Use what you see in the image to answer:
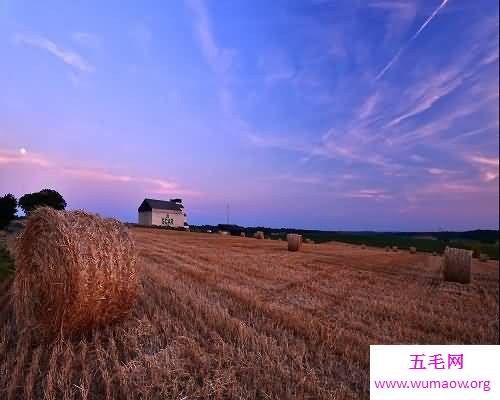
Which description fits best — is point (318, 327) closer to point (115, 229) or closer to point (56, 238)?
point (115, 229)

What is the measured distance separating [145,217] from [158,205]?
3.05m

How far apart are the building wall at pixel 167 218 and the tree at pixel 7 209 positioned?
36.9m

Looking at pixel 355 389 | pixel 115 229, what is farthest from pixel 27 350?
pixel 355 389

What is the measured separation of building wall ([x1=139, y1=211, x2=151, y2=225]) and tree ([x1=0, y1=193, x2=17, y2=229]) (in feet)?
121

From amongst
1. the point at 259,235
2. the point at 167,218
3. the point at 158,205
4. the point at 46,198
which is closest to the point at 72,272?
the point at 46,198

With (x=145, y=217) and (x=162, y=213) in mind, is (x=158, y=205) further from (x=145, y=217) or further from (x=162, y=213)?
(x=145, y=217)

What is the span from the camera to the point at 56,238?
604 cm

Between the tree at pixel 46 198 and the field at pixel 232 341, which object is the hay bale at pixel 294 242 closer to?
the tree at pixel 46 198

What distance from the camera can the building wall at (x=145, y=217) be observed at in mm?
64656

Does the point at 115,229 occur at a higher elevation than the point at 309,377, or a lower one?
higher

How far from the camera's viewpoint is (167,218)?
218 ft

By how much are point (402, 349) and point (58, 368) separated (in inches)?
143

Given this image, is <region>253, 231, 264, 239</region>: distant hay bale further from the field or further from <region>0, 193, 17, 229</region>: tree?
the field

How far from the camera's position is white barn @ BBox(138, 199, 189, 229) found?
213 ft
